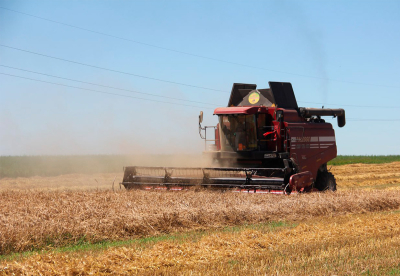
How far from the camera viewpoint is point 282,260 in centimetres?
570

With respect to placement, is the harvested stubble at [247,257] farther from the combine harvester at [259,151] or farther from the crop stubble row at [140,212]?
the combine harvester at [259,151]

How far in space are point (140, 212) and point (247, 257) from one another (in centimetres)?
302

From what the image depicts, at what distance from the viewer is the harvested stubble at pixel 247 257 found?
5.27 metres

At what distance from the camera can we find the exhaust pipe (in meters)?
14.2

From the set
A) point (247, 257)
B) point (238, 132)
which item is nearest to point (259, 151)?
point (238, 132)

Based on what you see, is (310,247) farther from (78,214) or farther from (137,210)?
(78,214)

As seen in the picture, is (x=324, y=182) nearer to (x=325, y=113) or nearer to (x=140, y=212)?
(x=325, y=113)

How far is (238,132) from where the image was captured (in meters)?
13.5

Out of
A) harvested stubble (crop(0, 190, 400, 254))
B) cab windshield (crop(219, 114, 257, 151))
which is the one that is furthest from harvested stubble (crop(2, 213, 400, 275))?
cab windshield (crop(219, 114, 257, 151))

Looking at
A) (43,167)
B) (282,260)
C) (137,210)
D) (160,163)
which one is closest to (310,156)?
(160,163)

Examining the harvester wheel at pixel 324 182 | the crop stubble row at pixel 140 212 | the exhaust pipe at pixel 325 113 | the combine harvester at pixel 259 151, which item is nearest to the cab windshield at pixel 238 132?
the combine harvester at pixel 259 151

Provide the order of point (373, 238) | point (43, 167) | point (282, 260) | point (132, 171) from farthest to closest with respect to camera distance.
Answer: point (43, 167) → point (132, 171) → point (373, 238) → point (282, 260)

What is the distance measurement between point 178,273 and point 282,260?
1267mm

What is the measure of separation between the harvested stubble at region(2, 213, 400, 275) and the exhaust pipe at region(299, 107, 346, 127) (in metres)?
7.08
